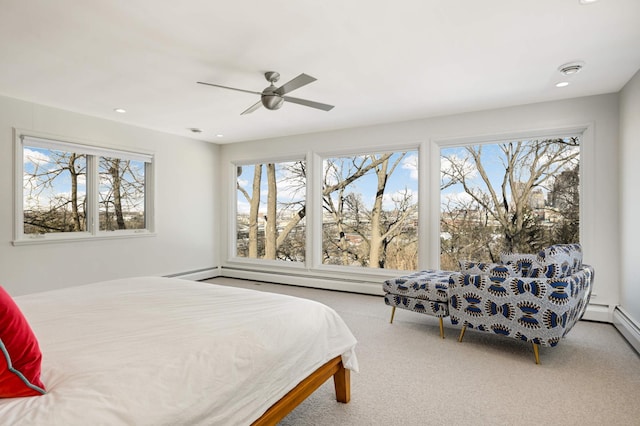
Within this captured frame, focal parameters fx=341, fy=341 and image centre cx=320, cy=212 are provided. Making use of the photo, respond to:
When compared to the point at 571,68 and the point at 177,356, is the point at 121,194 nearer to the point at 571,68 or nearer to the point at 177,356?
the point at 177,356

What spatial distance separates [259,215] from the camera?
20.3ft

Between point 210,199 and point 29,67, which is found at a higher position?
point 29,67

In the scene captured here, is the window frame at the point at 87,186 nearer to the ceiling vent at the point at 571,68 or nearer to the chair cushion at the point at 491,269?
the chair cushion at the point at 491,269

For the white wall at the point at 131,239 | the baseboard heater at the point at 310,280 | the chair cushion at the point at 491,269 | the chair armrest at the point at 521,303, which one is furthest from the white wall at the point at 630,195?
the white wall at the point at 131,239

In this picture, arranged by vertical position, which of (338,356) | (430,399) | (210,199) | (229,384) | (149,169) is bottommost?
(430,399)

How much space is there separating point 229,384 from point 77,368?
51cm

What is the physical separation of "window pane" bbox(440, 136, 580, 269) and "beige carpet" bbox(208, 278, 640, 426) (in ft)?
3.88

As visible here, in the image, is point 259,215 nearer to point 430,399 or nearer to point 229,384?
point 430,399

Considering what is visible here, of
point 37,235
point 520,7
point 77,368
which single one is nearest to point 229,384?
point 77,368

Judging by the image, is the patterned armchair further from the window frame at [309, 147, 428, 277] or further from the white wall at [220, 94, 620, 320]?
the window frame at [309, 147, 428, 277]

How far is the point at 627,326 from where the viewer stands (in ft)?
10.2

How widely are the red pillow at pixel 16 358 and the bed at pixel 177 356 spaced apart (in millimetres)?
30

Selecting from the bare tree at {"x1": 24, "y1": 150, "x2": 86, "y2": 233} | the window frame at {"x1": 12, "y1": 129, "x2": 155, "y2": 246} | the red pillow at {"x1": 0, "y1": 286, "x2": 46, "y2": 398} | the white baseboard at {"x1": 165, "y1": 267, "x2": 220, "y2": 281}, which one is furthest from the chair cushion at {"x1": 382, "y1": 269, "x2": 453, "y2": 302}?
the bare tree at {"x1": 24, "y1": 150, "x2": 86, "y2": 233}

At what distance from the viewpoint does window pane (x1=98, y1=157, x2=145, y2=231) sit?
471 centimetres
